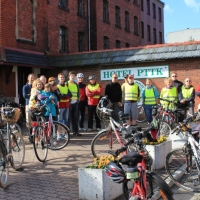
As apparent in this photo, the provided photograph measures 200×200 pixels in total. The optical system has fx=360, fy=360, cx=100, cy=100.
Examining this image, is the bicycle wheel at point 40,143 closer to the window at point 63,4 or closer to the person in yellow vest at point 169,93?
the person in yellow vest at point 169,93

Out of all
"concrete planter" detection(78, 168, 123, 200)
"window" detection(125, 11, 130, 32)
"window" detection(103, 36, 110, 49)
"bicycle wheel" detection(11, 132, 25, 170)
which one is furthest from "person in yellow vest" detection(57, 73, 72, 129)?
"window" detection(125, 11, 130, 32)

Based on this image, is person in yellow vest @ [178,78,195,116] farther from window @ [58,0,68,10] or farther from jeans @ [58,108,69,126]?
window @ [58,0,68,10]

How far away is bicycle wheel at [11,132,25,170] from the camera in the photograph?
686cm

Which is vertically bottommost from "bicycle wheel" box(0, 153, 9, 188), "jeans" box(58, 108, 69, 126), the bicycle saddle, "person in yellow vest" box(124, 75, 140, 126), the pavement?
the pavement

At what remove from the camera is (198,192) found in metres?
5.66

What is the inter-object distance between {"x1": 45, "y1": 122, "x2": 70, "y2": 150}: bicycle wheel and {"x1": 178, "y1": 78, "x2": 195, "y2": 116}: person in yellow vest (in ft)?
13.0

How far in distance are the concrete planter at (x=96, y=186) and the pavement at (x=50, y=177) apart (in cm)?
17

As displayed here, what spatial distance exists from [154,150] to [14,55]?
1042 centimetres

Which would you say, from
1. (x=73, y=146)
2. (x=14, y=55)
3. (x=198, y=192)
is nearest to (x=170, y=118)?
(x=73, y=146)

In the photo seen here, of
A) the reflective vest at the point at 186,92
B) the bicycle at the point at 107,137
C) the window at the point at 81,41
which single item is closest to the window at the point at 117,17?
the window at the point at 81,41

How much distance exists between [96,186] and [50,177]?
147 centimetres

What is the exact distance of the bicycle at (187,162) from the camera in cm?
581

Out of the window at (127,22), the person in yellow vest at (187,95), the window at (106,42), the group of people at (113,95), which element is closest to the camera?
the group of people at (113,95)

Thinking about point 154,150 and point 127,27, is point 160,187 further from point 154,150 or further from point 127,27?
point 127,27
